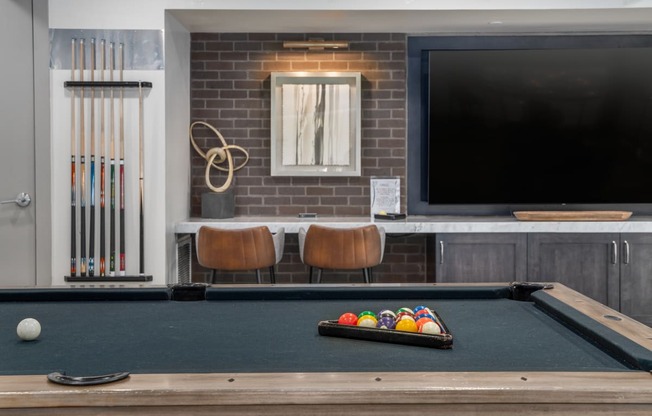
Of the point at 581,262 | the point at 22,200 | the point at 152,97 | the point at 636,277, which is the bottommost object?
the point at 636,277

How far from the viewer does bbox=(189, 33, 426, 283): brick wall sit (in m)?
5.29

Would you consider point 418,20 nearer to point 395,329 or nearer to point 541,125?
point 541,125

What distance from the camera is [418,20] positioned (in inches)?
190

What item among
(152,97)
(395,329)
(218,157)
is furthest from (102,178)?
(395,329)

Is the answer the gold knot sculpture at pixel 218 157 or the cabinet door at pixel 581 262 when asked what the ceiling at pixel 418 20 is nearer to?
the gold knot sculpture at pixel 218 157

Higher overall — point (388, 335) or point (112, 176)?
point (112, 176)

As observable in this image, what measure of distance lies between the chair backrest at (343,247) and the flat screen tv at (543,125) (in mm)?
Result: 1104

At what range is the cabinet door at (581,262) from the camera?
4.64 metres

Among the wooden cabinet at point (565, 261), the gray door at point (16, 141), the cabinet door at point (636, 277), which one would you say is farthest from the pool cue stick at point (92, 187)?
the cabinet door at point (636, 277)

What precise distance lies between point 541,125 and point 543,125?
0.02m

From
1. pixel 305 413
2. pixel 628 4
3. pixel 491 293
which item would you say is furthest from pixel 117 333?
pixel 628 4

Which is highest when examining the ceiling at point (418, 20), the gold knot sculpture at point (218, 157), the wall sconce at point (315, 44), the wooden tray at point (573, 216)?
the ceiling at point (418, 20)

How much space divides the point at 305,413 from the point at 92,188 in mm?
3550

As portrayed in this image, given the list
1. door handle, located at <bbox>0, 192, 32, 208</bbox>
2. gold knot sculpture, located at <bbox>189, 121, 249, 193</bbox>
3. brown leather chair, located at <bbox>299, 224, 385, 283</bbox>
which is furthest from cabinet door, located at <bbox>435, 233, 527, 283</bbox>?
door handle, located at <bbox>0, 192, 32, 208</bbox>
